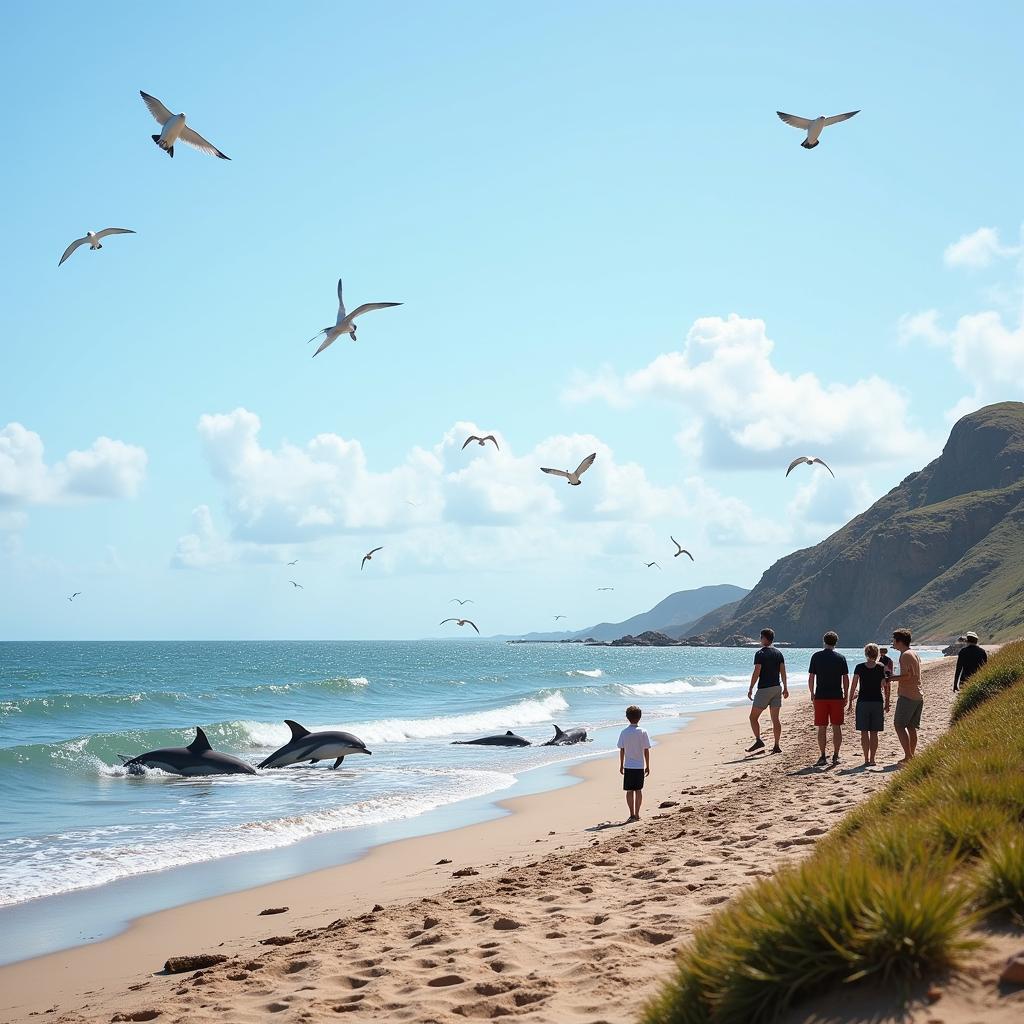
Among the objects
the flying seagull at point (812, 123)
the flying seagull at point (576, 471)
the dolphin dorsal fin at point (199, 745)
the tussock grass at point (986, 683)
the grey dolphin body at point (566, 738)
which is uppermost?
the flying seagull at point (812, 123)

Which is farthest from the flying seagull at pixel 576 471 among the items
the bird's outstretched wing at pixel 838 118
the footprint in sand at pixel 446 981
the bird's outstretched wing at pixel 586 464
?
the footprint in sand at pixel 446 981

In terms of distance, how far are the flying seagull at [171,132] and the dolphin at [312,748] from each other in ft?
38.5

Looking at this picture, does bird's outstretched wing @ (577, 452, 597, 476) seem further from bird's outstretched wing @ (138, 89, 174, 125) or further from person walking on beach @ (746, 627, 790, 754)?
bird's outstretched wing @ (138, 89, 174, 125)

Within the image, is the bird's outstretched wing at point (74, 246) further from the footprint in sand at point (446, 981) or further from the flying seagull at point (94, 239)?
the footprint in sand at point (446, 981)

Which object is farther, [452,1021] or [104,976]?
A: [104,976]

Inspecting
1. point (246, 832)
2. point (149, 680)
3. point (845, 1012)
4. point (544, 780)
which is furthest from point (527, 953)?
point (149, 680)

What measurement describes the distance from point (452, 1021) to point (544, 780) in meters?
14.0

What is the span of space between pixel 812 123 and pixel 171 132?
35.2 ft

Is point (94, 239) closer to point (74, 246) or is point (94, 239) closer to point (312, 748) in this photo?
point (74, 246)

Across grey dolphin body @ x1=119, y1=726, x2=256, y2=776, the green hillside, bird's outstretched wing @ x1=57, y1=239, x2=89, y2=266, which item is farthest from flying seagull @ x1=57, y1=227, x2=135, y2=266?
the green hillside

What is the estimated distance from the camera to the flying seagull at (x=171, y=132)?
46.7 ft

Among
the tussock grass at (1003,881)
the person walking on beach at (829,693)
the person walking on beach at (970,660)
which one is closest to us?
the tussock grass at (1003,881)

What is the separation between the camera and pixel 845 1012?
360cm

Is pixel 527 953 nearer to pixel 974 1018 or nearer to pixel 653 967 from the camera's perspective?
pixel 653 967
